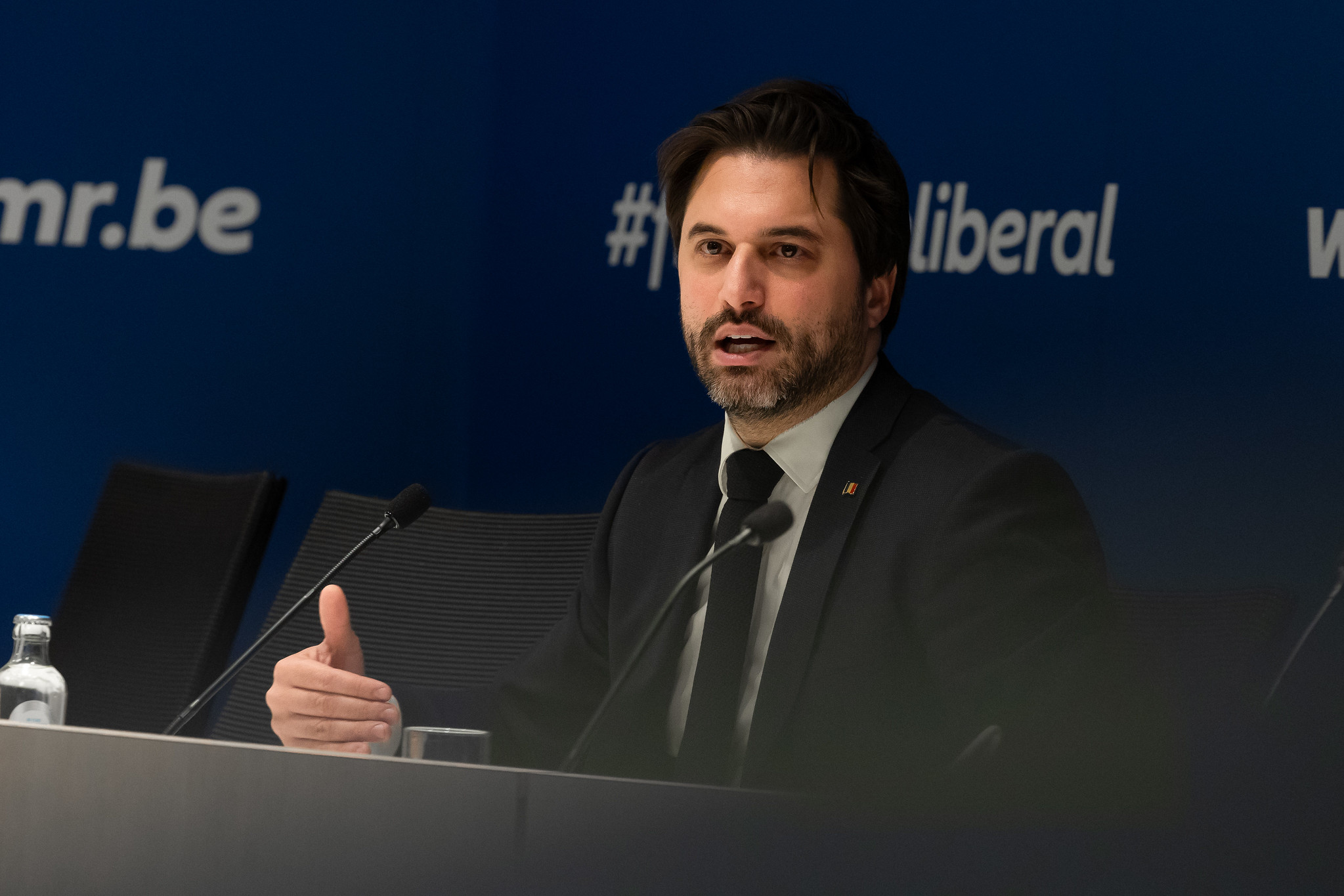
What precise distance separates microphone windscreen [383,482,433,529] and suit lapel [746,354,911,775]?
472 millimetres

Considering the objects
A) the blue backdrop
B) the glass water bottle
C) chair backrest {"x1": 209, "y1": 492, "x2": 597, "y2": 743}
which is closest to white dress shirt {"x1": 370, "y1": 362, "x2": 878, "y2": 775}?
the glass water bottle

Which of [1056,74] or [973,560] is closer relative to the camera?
[973,560]

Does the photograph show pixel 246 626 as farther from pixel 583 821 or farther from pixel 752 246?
pixel 583 821

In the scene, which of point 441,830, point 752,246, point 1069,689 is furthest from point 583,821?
point 752,246

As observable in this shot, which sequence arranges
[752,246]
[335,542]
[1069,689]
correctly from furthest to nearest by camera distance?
1. [335,542]
2. [752,246]
3. [1069,689]

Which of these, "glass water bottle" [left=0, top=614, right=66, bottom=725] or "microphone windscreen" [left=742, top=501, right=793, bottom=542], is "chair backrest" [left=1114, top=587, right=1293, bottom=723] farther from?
"glass water bottle" [left=0, top=614, right=66, bottom=725]

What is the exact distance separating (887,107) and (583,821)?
2.71m

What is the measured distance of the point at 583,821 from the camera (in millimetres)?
810

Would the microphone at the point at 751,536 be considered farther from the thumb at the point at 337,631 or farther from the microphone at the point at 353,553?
the microphone at the point at 353,553

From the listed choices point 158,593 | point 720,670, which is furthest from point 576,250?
point 720,670

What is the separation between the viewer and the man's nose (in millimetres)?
1705

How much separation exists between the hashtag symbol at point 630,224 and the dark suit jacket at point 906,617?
1.93m

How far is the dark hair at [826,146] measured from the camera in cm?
177

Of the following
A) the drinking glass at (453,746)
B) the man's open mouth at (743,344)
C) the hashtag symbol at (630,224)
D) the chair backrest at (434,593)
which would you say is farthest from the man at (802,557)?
the hashtag symbol at (630,224)
